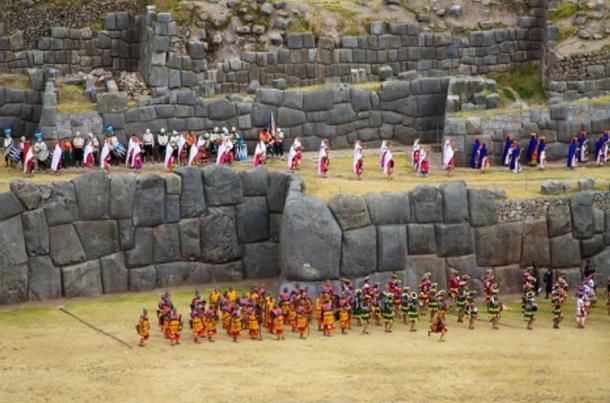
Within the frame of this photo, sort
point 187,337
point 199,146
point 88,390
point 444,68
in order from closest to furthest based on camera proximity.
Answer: point 88,390, point 187,337, point 199,146, point 444,68

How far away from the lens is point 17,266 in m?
47.4

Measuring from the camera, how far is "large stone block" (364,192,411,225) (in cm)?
4844

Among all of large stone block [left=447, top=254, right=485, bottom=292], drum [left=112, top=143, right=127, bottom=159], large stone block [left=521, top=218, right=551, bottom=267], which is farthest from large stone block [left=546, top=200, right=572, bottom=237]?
drum [left=112, top=143, right=127, bottom=159]

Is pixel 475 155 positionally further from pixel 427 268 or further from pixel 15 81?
pixel 15 81

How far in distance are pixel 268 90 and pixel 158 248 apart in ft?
32.8

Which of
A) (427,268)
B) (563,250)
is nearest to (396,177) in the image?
(427,268)

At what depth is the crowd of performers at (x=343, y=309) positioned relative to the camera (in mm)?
44469

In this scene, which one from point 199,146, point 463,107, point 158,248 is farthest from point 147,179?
point 463,107

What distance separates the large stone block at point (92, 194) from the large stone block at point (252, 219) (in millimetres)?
4005

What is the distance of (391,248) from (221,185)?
5279 mm

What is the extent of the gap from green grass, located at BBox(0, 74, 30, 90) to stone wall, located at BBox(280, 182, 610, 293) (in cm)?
1387

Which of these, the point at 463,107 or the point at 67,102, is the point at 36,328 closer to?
the point at 67,102

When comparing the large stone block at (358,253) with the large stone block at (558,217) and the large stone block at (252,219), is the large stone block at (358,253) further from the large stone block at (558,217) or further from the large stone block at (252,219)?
the large stone block at (558,217)

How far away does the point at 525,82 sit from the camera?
64438 millimetres
